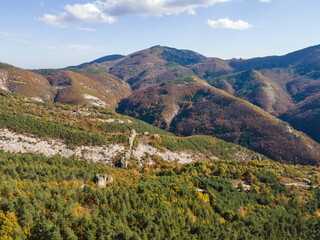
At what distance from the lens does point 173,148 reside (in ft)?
390

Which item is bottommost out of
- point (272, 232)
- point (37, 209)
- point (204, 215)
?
point (272, 232)

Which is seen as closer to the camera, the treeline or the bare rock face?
the treeline

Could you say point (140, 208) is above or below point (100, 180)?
below

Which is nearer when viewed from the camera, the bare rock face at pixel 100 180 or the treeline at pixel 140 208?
the treeline at pixel 140 208

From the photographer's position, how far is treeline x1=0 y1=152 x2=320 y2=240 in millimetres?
27453

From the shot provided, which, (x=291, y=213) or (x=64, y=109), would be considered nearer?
(x=291, y=213)

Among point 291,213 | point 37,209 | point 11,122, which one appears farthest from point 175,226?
point 11,122

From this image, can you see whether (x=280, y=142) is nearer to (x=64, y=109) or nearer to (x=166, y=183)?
(x=166, y=183)

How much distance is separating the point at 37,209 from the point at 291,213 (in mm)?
72530

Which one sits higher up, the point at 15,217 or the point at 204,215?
the point at 15,217

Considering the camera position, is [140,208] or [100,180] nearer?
[140,208]

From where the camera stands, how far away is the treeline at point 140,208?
90.1ft

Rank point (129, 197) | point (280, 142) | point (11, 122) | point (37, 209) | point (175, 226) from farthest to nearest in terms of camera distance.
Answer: point (280, 142) < point (11, 122) < point (129, 197) < point (175, 226) < point (37, 209)

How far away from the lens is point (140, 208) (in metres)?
41.4
